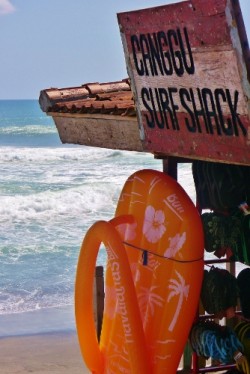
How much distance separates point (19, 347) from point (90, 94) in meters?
4.96

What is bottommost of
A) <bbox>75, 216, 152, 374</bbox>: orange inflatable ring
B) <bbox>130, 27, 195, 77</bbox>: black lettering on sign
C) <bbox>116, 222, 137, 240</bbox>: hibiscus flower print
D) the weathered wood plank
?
<bbox>75, 216, 152, 374</bbox>: orange inflatable ring

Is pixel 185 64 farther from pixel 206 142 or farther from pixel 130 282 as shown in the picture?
pixel 130 282

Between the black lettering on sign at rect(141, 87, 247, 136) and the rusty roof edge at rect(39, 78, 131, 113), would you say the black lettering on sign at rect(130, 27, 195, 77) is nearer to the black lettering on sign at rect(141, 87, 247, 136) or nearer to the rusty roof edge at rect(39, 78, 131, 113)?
the black lettering on sign at rect(141, 87, 247, 136)

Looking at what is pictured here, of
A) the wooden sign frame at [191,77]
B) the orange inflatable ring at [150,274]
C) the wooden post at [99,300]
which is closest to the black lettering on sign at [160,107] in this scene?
the wooden sign frame at [191,77]

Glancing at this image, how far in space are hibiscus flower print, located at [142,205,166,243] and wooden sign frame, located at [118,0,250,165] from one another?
0.57m

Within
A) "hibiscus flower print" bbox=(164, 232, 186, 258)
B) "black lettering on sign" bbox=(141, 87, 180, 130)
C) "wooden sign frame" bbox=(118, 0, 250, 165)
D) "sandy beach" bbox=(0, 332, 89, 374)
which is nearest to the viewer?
"wooden sign frame" bbox=(118, 0, 250, 165)

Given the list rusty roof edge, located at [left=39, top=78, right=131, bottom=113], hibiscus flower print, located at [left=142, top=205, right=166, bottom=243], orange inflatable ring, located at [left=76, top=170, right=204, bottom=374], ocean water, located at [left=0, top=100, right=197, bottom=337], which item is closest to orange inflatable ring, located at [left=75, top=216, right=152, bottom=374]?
orange inflatable ring, located at [left=76, top=170, right=204, bottom=374]

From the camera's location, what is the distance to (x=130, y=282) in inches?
216

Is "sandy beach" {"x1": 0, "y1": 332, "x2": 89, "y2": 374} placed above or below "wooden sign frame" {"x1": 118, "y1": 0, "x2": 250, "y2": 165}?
below

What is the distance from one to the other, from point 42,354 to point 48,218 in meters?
11.5

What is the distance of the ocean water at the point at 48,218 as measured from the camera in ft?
43.2

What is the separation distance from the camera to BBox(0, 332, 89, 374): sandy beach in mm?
10398

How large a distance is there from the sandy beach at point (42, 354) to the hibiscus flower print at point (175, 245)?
479 centimetres

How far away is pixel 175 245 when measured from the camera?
215 inches
